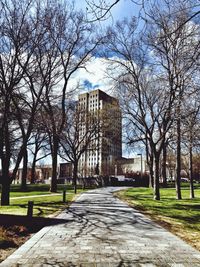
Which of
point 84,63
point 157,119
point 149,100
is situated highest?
point 84,63

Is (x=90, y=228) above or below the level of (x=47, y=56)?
below

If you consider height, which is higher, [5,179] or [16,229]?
[5,179]

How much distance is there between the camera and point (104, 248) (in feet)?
24.0

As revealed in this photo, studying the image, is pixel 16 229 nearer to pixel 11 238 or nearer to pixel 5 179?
pixel 11 238

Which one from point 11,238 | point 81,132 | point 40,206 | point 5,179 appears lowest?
point 11,238

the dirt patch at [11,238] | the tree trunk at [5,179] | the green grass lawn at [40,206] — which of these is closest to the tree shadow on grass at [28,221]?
the dirt patch at [11,238]

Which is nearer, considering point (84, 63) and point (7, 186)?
point (7, 186)

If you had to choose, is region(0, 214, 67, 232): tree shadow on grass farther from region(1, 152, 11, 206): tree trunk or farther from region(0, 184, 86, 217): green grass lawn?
region(1, 152, 11, 206): tree trunk

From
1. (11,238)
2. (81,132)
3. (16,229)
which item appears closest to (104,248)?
(11,238)

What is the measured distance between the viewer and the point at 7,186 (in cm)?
1742

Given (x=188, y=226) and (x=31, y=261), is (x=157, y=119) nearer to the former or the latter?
(x=188, y=226)

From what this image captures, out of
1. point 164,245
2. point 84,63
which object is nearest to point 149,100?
point 84,63

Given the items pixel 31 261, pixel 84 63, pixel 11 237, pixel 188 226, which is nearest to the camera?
pixel 31 261

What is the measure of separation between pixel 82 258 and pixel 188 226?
615 centimetres
